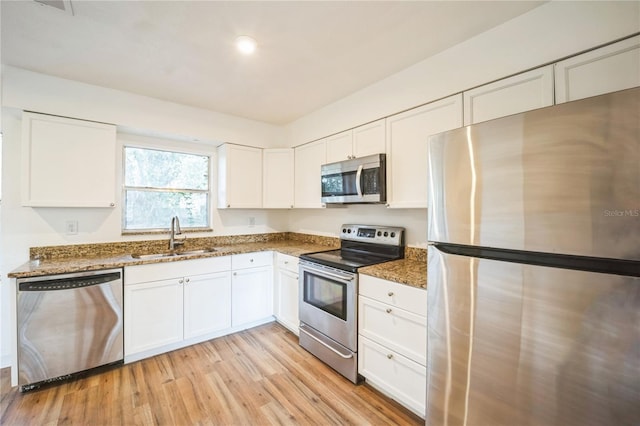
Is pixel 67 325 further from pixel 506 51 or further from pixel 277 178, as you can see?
pixel 506 51

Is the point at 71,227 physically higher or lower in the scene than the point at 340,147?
lower

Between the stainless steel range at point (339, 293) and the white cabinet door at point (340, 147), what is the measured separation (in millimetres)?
778

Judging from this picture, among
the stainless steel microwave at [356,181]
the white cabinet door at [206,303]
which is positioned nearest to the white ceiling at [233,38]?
the stainless steel microwave at [356,181]

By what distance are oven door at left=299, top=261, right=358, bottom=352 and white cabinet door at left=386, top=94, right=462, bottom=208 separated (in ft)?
2.63

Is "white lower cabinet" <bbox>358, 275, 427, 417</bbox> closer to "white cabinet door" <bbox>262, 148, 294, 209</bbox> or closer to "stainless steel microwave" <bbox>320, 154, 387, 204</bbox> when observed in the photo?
"stainless steel microwave" <bbox>320, 154, 387, 204</bbox>

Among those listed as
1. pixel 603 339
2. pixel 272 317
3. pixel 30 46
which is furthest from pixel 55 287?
pixel 603 339

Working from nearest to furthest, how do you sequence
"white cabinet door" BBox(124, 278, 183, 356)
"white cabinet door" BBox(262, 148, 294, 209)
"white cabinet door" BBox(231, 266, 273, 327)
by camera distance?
"white cabinet door" BBox(124, 278, 183, 356)
"white cabinet door" BBox(231, 266, 273, 327)
"white cabinet door" BBox(262, 148, 294, 209)

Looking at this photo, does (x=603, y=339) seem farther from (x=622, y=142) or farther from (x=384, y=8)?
(x=384, y=8)

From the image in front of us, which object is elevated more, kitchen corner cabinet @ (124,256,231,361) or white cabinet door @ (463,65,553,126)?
white cabinet door @ (463,65,553,126)

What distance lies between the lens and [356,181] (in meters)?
2.50

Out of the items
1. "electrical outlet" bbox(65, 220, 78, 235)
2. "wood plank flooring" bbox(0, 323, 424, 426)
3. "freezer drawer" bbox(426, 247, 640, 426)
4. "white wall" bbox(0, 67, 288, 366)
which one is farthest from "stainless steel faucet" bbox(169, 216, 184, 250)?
"freezer drawer" bbox(426, 247, 640, 426)

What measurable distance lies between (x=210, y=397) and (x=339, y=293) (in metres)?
1.24

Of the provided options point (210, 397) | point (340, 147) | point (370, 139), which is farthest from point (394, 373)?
point (340, 147)

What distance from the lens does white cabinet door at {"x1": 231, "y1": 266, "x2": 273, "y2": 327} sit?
2.98 m
